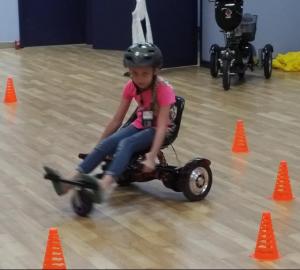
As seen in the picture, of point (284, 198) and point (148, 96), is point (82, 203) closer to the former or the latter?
point (148, 96)

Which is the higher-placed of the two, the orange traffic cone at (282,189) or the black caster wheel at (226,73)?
the black caster wheel at (226,73)

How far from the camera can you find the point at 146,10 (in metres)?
8.75

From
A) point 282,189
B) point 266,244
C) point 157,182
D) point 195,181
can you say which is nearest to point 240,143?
point 157,182

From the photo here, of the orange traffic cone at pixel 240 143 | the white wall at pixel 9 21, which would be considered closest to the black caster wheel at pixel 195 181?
the orange traffic cone at pixel 240 143

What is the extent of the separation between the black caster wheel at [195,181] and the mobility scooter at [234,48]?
3334 millimetres

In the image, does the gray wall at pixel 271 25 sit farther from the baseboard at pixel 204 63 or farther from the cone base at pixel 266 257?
the cone base at pixel 266 257

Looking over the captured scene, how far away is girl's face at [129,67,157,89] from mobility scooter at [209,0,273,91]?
343cm

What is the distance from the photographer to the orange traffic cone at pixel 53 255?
3.69m

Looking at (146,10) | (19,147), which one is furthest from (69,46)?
(19,147)

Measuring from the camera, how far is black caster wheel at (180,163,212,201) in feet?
15.1

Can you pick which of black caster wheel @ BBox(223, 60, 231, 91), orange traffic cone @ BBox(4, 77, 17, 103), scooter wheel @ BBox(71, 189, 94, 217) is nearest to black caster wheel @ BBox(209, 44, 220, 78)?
black caster wheel @ BBox(223, 60, 231, 91)

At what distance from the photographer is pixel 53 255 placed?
3695 millimetres

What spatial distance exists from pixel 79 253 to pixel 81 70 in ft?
18.5

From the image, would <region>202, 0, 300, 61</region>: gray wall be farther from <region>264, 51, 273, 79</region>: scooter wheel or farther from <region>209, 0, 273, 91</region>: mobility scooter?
<region>264, 51, 273, 79</region>: scooter wheel
